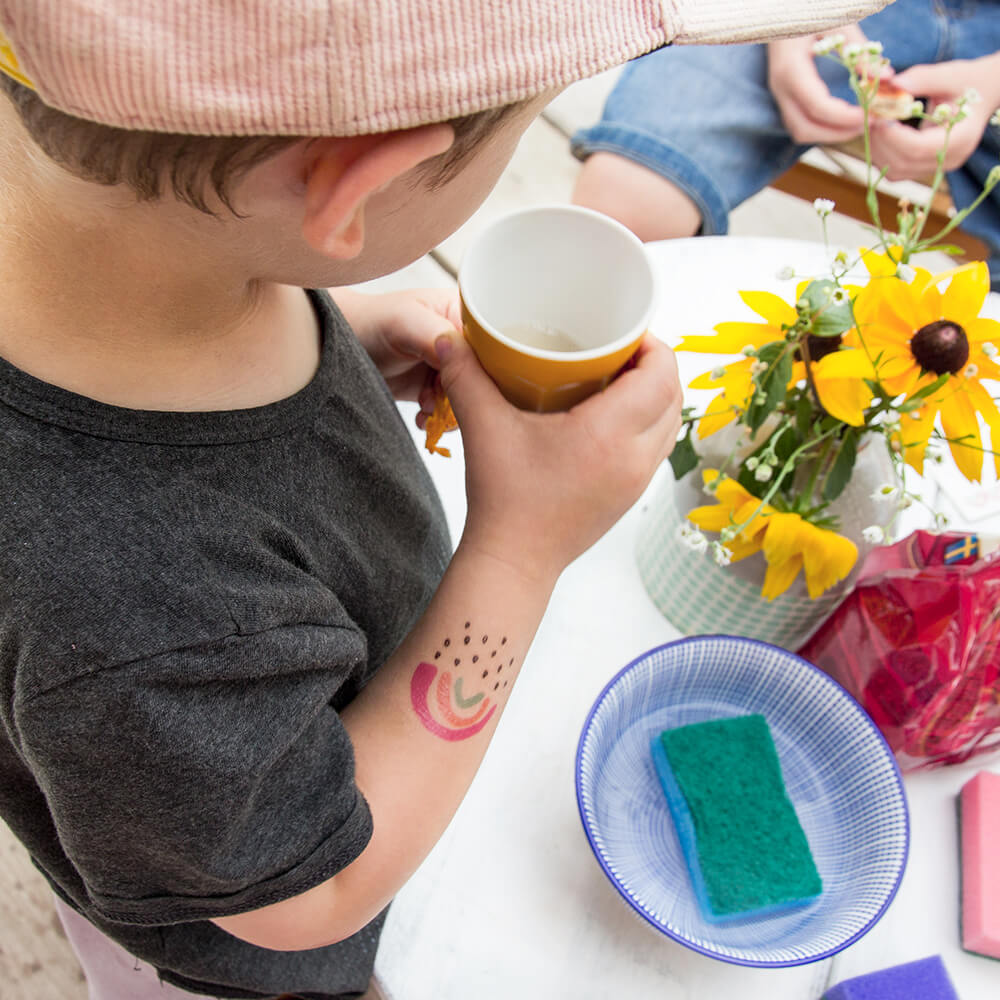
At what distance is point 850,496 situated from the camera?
60cm

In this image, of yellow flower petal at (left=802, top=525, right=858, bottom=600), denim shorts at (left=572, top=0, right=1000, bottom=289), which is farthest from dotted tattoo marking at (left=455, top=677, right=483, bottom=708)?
denim shorts at (left=572, top=0, right=1000, bottom=289)

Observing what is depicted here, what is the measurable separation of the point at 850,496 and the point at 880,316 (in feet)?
0.55

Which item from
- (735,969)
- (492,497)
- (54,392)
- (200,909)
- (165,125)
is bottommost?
(735,969)

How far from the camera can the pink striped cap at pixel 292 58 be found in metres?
0.24

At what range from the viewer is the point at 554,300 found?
559 mm

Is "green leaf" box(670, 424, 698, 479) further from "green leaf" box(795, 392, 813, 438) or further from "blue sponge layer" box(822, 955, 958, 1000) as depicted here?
"blue sponge layer" box(822, 955, 958, 1000)

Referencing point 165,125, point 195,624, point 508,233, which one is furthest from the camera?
point 508,233

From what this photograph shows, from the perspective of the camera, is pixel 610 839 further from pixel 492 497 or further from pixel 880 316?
pixel 880 316

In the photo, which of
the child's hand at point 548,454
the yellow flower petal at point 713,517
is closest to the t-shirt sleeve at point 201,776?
the child's hand at point 548,454

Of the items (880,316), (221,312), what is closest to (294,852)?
(221,312)

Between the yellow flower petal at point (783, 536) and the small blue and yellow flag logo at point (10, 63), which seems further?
the yellow flower petal at point (783, 536)

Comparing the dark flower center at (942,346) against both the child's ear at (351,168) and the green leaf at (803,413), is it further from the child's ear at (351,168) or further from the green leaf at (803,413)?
the child's ear at (351,168)

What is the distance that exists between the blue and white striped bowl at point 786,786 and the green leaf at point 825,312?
0.25 metres

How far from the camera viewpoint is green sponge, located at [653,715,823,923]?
57cm
